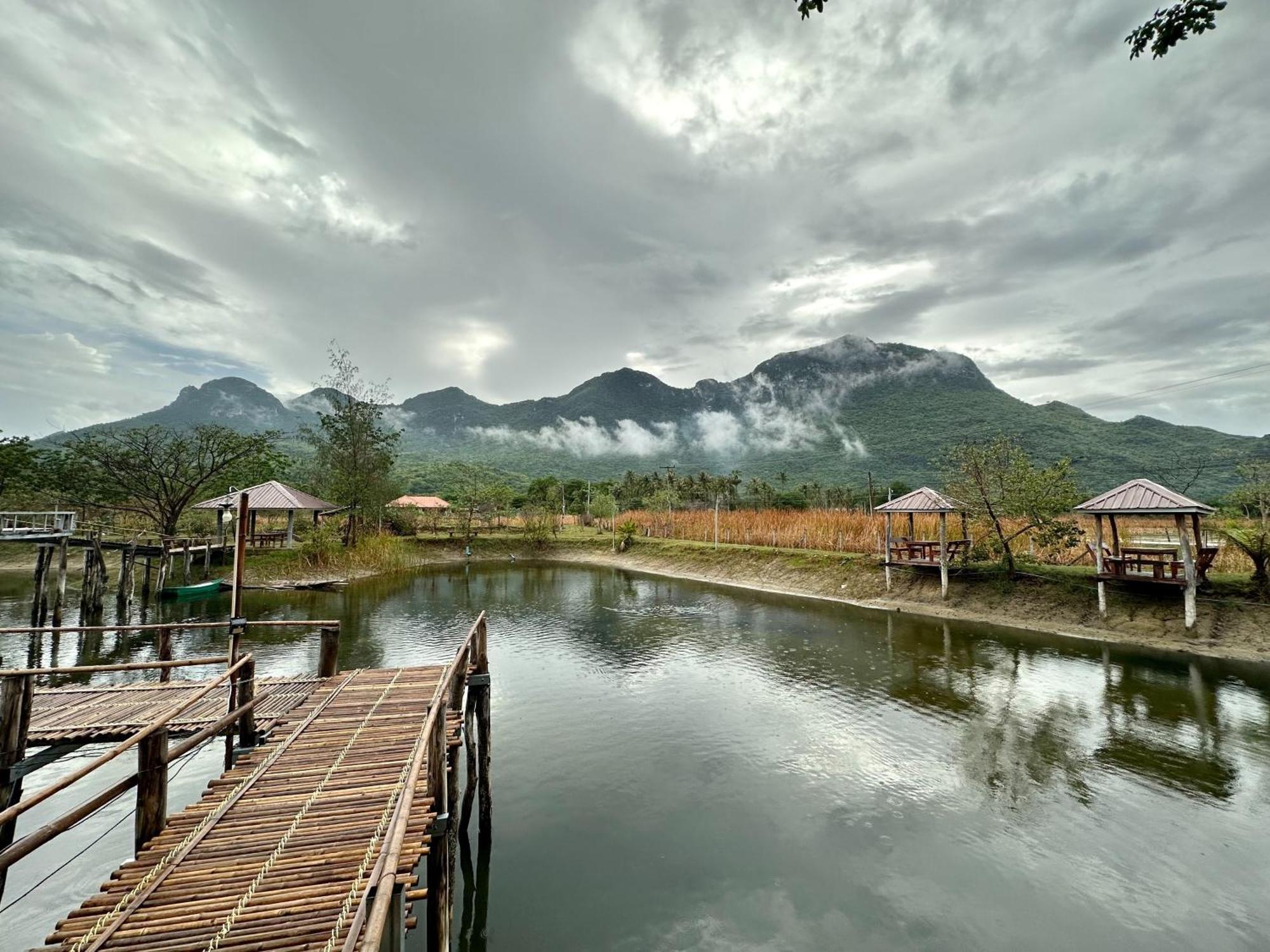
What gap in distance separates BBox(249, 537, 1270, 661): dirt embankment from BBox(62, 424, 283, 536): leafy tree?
8.07 meters

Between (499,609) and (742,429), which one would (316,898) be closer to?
(499,609)

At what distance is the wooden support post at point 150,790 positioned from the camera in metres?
4.73

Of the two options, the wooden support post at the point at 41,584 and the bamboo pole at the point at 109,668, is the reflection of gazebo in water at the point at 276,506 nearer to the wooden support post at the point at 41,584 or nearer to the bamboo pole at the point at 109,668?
the wooden support post at the point at 41,584

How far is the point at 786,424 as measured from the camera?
148 meters

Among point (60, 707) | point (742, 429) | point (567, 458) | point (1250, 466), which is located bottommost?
point (60, 707)

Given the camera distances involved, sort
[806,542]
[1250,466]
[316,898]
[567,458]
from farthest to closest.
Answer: [567,458] < [806,542] < [1250,466] < [316,898]

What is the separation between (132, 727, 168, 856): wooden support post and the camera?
4.73m

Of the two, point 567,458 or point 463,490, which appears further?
point 567,458

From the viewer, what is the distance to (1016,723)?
10773 mm

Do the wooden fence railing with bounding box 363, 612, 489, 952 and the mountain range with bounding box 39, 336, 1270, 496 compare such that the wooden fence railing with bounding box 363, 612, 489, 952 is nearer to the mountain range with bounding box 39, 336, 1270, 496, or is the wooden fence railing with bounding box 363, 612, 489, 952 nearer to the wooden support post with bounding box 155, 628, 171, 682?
the wooden support post with bounding box 155, 628, 171, 682

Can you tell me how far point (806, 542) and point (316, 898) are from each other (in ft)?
94.5

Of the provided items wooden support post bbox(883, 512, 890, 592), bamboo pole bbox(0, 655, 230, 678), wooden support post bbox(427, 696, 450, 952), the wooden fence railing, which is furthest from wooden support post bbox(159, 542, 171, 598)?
wooden support post bbox(883, 512, 890, 592)

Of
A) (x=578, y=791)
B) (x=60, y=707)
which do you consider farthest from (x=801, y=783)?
(x=60, y=707)

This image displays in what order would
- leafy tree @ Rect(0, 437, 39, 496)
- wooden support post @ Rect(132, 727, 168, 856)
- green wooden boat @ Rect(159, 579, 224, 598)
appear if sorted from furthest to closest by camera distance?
leafy tree @ Rect(0, 437, 39, 496)
green wooden boat @ Rect(159, 579, 224, 598)
wooden support post @ Rect(132, 727, 168, 856)
